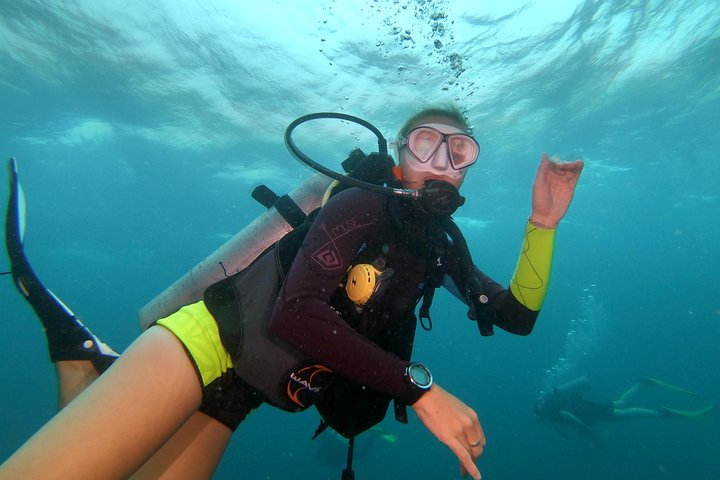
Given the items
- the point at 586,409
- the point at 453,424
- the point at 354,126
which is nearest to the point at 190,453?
the point at 453,424

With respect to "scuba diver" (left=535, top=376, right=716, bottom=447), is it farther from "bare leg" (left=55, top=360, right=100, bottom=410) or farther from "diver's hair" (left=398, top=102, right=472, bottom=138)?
"bare leg" (left=55, top=360, right=100, bottom=410)

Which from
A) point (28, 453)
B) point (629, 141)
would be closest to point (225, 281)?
point (28, 453)

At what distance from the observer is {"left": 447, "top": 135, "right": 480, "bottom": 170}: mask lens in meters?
3.12

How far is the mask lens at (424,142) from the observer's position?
3065 mm

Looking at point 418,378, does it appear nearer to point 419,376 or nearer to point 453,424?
point 419,376

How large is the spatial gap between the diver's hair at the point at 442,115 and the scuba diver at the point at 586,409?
16.8 metres

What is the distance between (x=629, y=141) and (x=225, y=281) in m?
25.7

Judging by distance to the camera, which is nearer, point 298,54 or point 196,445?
point 196,445

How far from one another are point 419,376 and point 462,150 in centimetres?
203

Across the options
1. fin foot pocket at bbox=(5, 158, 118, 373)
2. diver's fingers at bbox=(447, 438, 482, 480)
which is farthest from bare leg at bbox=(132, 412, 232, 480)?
diver's fingers at bbox=(447, 438, 482, 480)

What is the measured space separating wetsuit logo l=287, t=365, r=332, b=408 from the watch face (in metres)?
0.79

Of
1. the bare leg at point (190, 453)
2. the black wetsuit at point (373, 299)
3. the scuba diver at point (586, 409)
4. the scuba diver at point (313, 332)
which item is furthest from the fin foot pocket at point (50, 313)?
the scuba diver at point (586, 409)

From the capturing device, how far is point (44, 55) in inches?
597

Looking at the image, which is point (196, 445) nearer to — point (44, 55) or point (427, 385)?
point (427, 385)
